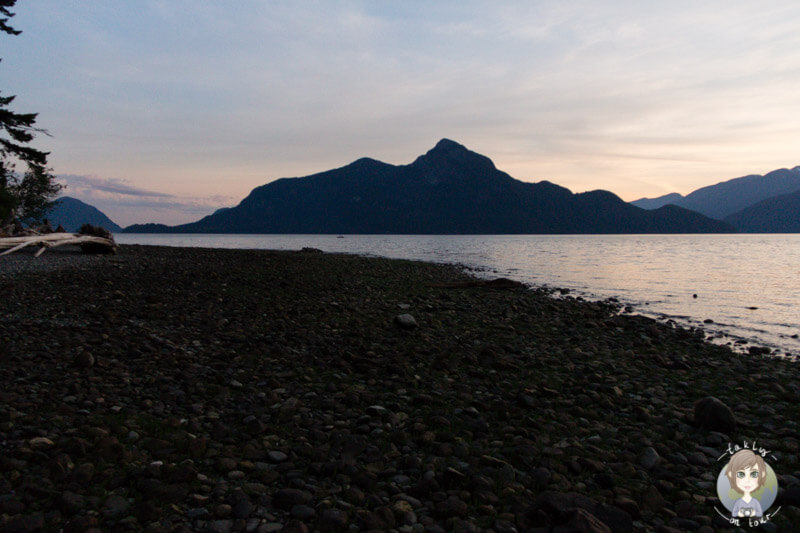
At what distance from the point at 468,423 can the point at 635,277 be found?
3508 centimetres

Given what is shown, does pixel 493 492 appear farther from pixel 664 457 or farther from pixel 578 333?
pixel 578 333

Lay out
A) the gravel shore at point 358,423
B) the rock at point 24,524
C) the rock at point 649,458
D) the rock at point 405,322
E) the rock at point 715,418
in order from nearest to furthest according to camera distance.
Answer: the rock at point 24,524 → the gravel shore at point 358,423 → the rock at point 649,458 → the rock at point 715,418 → the rock at point 405,322

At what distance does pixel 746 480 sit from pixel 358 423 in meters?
4.58

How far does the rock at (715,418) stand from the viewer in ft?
21.1

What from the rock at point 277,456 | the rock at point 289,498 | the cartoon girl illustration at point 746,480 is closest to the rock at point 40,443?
the rock at point 277,456

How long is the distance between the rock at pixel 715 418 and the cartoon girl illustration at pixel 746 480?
170cm

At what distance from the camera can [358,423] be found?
619 cm

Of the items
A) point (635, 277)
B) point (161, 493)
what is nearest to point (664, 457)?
point (161, 493)

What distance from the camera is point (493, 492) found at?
15.1ft

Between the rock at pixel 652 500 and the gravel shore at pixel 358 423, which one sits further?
the rock at pixel 652 500

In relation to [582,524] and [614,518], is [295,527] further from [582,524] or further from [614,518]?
[614,518]

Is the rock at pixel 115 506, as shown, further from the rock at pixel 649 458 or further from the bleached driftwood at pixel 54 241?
the bleached driftwood at pixel 54 241

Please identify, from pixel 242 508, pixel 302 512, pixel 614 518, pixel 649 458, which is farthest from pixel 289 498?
pixel 649 458

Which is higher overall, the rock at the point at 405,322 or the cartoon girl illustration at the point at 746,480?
the rock at the point at 405,322
